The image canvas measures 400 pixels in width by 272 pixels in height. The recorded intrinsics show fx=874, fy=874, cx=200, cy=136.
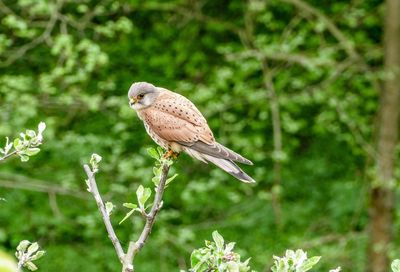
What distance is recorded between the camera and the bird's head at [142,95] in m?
3.84

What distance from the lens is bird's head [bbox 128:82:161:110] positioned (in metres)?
3.84

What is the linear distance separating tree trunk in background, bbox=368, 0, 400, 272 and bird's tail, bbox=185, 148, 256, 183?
5055mm

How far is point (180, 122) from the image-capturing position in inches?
148

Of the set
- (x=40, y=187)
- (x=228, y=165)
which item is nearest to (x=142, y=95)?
(x=228, y=165)

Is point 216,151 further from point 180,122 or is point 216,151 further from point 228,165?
point 180,122

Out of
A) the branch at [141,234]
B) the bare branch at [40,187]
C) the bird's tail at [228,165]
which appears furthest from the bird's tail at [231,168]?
the bare branch at [40,187]

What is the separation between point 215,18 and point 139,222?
3.58 m

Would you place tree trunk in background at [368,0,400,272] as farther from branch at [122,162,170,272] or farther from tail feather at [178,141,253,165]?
branch at [122,162,170,272]

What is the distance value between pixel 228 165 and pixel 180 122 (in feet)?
1.38

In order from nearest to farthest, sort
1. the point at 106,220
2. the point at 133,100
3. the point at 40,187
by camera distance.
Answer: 1. the point at 106,220
2. the point at 133,100
3. the point at 40,187

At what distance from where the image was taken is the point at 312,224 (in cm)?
995

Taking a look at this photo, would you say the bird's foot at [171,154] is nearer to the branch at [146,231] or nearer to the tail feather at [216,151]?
the tail feather at [216,151]

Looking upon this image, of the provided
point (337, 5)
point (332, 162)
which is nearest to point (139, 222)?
point (332, 162)

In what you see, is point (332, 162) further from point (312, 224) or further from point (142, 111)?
point (142, 111)
